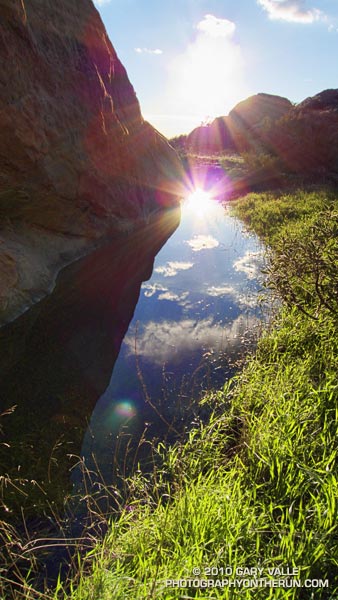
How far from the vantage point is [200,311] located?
9461 mm

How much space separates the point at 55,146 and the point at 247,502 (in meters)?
10.5

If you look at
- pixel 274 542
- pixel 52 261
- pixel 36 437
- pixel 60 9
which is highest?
pixel 60 9

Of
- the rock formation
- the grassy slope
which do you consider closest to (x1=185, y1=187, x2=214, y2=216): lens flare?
the grassy slope

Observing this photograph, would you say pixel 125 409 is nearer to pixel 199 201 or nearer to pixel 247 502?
pixel 247 502

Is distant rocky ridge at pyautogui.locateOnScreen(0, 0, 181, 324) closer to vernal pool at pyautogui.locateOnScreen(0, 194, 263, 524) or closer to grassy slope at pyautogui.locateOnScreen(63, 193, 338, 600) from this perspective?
vernal pool at pyautogui.locateOnScreen(0, 194, 263, 524)

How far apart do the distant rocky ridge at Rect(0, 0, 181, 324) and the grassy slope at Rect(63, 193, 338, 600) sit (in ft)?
19.2

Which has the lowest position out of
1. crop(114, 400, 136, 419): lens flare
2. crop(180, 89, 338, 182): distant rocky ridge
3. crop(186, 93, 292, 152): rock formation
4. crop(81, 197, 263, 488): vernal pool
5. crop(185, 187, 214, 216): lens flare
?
crop(114, 400, 136, 419): lens flare

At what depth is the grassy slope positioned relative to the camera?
8.55 ft

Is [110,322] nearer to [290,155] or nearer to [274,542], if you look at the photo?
[274,542]

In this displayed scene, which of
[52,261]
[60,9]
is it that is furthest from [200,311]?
[60,9]

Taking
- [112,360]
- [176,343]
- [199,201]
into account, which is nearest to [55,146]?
[112,360]

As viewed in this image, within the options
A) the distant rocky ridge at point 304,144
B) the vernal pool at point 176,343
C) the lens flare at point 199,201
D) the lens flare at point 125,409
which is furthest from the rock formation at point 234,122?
the lens flare at point 125,409

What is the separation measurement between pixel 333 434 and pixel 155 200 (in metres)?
18.2

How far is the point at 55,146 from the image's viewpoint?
10266 millimetres
